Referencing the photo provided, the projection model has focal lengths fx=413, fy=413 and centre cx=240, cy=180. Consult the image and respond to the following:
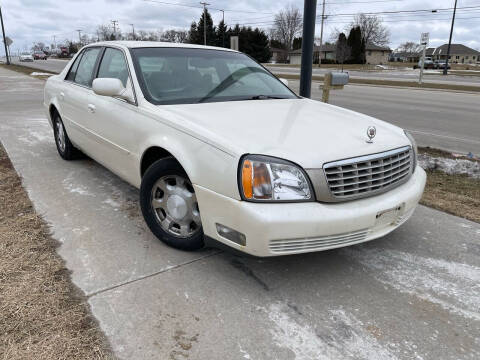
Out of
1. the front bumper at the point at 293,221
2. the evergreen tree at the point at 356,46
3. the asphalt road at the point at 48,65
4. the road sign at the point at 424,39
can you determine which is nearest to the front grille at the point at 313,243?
the front bumper at the point at 293,221

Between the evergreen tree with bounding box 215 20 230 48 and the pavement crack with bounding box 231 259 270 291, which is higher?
the evergreen tree with bounding box 215 20 230 48

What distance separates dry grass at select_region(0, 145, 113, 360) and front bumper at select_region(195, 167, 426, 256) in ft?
3.07

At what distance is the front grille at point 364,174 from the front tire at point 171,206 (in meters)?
1.02

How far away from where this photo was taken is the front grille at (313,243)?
2.48 m

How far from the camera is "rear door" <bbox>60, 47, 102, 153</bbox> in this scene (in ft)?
14.8

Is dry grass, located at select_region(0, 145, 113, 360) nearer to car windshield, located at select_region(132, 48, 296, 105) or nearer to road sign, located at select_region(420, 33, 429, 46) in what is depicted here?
car windshield, located at select_region(132, 48, 296, 105)

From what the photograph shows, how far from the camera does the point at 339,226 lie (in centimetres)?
254

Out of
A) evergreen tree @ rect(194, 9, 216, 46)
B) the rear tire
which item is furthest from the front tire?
evergreen tree @ rect(194, 9, 216, 46)

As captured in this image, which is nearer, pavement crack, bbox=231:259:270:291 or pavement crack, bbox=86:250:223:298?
pavement crack, bbox=86:250:223:298

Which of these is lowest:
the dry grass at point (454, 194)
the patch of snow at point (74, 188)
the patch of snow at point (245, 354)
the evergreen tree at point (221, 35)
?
the patch of snow at point (245, 354)

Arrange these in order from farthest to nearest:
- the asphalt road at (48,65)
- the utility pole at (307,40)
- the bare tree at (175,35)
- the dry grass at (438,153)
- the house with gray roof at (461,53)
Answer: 1. the house with gray roof at (461,53)
2. the bare tree at (175,35)
3. the asphalt road at (48,65)
4. the dry grass at (438,153)
5. the utility pole at (307,40)

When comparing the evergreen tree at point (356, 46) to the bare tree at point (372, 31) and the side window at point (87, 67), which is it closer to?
the bare tree at point (372, 31)

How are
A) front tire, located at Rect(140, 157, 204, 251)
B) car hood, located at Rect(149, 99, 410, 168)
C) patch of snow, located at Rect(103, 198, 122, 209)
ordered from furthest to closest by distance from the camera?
patch of snow, located at Rect(103, 198, 122, 209)
front tire, located at Rect(140, 157, 204, 251)
car hood, located at Rect(149, 99, 410, 168)

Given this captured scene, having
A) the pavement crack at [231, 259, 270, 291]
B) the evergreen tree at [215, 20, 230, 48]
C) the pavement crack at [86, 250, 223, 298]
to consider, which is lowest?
the pavement crack at [231, 259, 270, 291]
